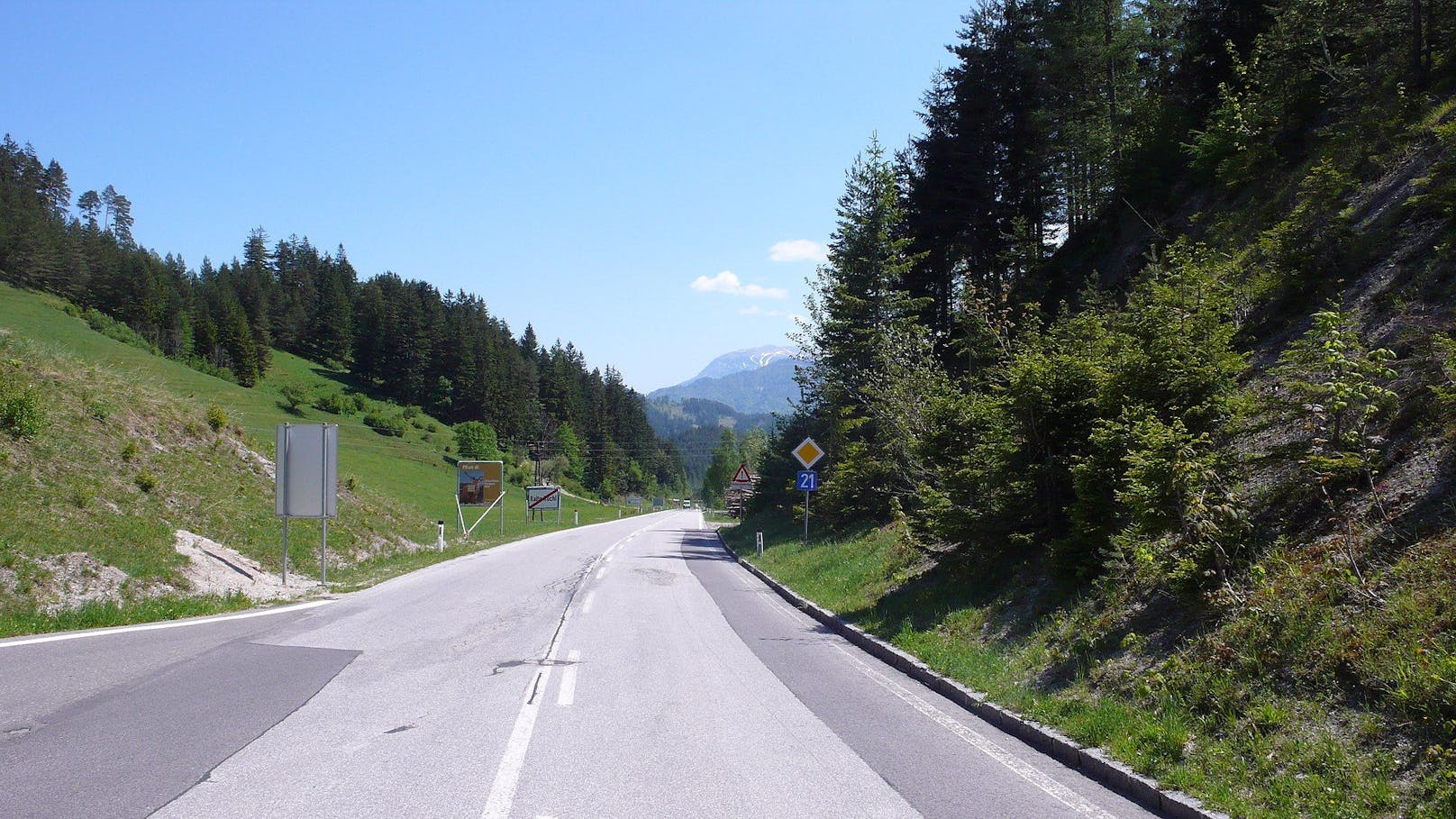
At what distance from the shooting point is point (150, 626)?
1126 centimetres

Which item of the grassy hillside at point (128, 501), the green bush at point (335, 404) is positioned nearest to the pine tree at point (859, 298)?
the grassy hillside at point (128, 501)

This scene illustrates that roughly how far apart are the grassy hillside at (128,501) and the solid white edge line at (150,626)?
21.0 inches

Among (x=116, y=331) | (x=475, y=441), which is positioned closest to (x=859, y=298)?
(x=475, y=441)

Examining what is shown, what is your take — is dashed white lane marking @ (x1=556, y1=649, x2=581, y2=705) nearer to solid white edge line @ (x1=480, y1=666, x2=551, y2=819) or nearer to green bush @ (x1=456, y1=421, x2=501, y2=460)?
solid white edge line @ (x1=480, y1=666, x2=551, y2=819)

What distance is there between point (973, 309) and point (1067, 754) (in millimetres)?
11836

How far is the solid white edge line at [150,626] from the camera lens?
9648 millimetres

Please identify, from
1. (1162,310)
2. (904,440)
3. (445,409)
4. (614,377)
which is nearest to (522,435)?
(445,409)

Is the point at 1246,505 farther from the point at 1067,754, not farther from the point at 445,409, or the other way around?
the point at 445,409

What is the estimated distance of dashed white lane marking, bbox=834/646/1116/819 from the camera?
207 inches

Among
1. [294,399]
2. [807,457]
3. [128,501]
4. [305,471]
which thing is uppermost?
[294,399]

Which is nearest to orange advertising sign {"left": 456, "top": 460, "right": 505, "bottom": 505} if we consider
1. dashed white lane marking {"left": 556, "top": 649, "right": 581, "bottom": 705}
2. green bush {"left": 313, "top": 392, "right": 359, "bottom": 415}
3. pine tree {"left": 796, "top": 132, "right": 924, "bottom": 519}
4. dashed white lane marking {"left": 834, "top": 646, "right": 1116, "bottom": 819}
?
pine tree {"left": 796, "top": 132, "right": 924, "bottom": 519}

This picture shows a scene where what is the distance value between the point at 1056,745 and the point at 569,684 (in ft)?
15.6

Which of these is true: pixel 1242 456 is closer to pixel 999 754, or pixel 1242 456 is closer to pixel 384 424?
pixel 999 754

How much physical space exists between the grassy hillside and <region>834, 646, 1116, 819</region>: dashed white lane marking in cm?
1091
